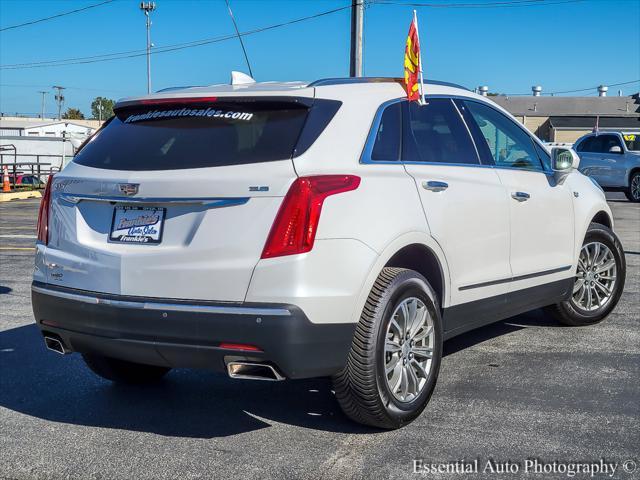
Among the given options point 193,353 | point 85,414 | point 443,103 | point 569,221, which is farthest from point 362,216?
point 569,221

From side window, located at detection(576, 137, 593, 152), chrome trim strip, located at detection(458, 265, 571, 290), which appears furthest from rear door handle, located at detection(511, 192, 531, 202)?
side window, located at detection(576, 137, 593, 152)

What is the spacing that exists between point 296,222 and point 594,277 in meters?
3.69

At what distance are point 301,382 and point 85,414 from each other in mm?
1314

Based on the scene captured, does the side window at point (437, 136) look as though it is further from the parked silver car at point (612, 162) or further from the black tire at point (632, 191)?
the black tire at point (632, 191)

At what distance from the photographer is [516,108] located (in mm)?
72500

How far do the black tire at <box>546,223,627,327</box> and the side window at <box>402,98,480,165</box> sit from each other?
72.2 inches

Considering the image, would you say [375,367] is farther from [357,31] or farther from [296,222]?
[357,31]

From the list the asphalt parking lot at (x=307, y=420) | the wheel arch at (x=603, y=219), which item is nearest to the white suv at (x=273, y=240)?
the asphalt parking lot at (x=307, y=420)

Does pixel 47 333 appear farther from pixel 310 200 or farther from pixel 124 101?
pixel 310 200

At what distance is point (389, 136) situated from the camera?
14.9ft

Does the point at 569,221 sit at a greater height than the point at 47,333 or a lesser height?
greater

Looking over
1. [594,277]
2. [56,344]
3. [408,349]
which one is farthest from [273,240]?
[594,277]

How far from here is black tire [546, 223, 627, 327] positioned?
6.54m

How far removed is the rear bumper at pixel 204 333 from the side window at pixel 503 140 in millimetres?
2042
